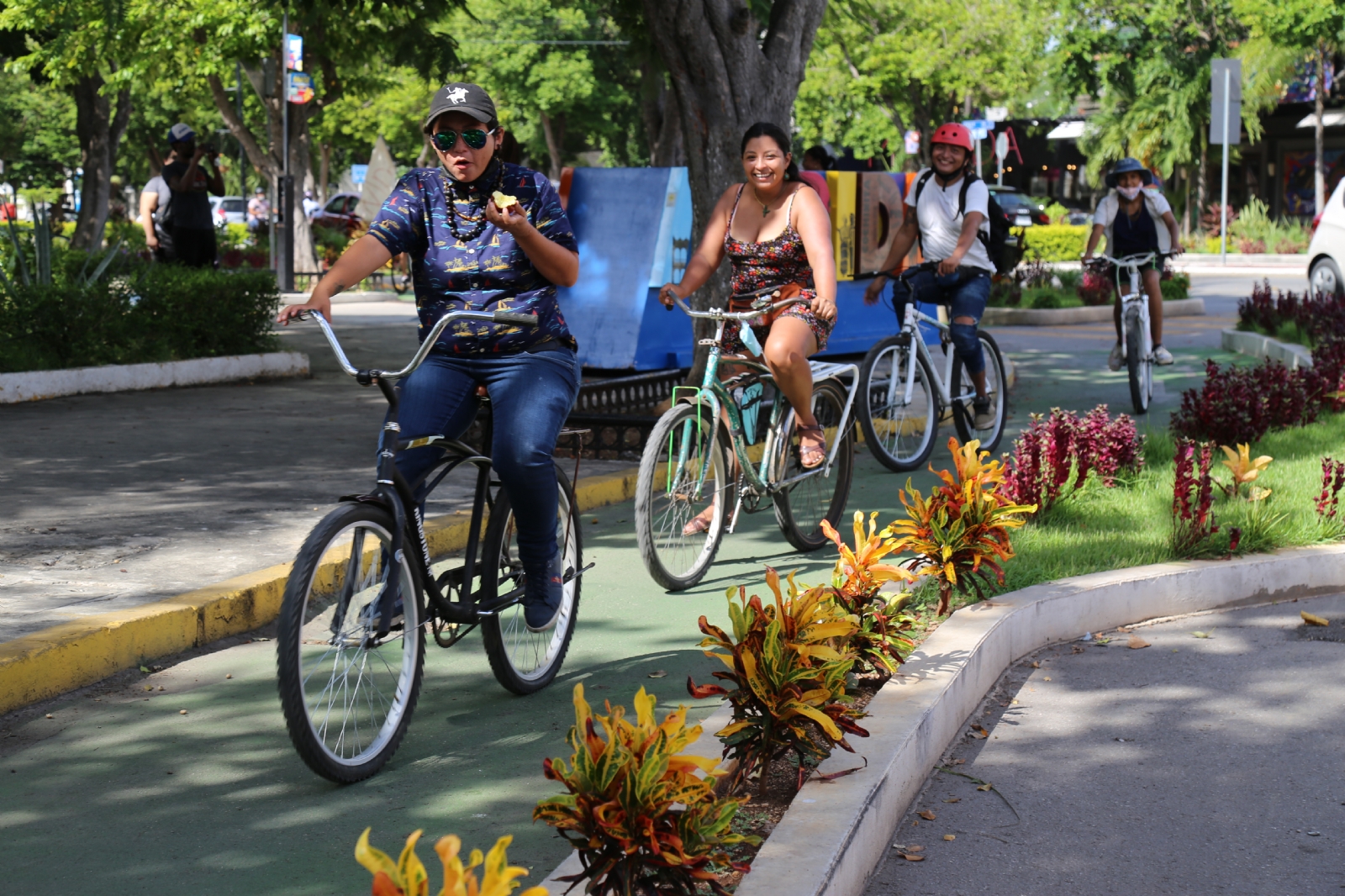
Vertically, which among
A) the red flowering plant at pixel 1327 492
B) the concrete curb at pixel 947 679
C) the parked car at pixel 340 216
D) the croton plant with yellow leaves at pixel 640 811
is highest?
the parked car at pixel 340 216

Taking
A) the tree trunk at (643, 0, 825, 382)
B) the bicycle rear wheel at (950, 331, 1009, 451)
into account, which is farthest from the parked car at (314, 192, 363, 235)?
the bicycle rear wheel at (950, 331, 1009, 451)

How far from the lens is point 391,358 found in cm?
1499

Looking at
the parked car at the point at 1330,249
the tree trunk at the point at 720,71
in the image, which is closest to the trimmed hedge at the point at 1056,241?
the parked car at the point at 1330,249

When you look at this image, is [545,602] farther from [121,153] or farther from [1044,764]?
[121,153]

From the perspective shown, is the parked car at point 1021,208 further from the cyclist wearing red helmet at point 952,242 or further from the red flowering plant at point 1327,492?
the red flowering plant at point 1327,492

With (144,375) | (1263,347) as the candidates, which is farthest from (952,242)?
(1263,347)

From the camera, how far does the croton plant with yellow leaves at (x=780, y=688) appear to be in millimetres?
3703

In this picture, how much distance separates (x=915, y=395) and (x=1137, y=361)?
9.64ft

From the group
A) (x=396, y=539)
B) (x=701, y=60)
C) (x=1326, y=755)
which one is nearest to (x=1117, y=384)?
(x=701, y=60)

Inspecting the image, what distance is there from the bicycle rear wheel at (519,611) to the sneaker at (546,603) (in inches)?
2.6

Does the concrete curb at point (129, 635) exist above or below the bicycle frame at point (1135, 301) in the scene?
below

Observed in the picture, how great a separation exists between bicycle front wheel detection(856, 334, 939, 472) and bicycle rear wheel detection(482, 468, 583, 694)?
3.60 metres

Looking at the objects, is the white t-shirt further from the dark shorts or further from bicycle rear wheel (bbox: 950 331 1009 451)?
the dark shorts

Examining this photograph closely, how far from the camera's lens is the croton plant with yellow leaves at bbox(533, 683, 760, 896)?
2.89 meters
